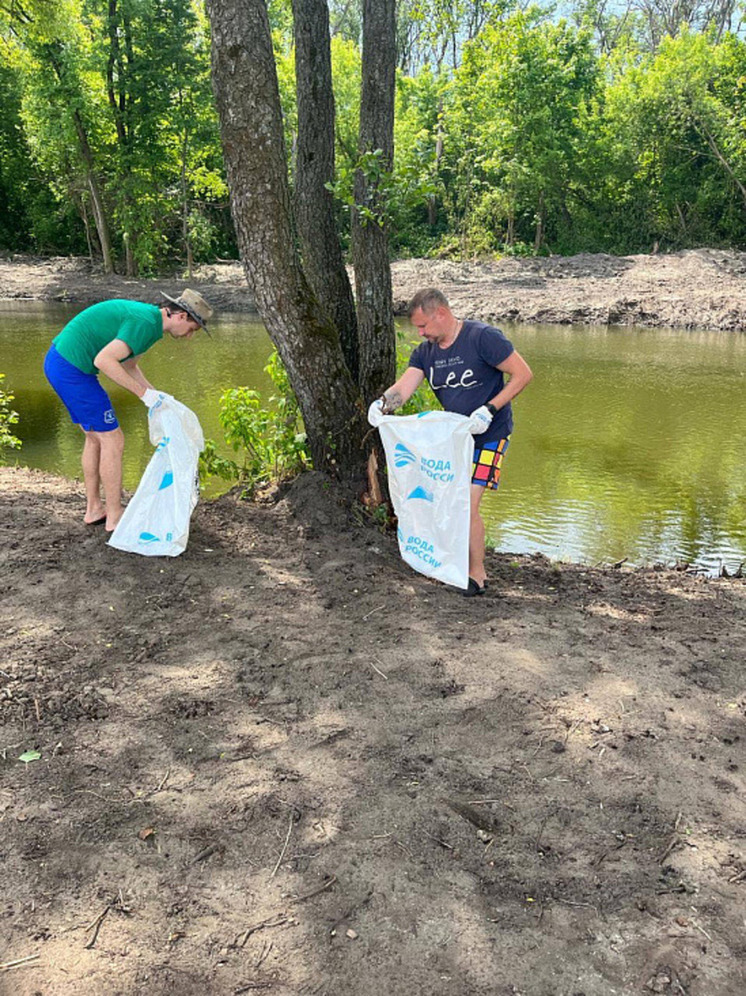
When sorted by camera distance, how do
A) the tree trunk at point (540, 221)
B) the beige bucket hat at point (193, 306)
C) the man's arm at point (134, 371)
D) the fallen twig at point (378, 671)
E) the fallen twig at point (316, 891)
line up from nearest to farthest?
the fallen twig at point (316, 891) < the fallen twig at point (378, 671) < the beige bucket hat at point (193, 306) < the man's arm at point (134, 371) < the tree trunk at point (540, 221)

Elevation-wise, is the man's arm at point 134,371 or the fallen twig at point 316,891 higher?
the man's arm at point 134,371

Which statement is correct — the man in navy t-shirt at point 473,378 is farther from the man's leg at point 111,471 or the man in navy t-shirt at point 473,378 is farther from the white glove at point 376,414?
the man's leg at point 111,471

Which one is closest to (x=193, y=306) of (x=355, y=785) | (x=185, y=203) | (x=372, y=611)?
(x=372, y=611)

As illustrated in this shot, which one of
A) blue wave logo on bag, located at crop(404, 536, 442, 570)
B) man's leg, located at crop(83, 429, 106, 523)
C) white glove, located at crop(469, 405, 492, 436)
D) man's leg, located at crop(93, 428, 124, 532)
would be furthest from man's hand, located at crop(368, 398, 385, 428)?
man's leg, located at crop(83, 429, 106, 523)

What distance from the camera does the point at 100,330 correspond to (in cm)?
417

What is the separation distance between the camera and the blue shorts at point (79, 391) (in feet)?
13.9

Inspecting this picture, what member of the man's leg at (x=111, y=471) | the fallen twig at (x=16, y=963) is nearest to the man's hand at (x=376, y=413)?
the man's leg at (x=111, y=471)

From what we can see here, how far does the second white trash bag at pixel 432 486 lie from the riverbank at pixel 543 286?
16.0 metres

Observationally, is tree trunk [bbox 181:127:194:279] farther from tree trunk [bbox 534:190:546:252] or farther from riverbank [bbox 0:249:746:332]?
tree trunk [bbox 534:190:546:252]

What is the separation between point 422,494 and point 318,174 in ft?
7.35

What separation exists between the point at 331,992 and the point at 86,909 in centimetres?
68

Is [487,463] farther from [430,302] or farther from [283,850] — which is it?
[283,850]

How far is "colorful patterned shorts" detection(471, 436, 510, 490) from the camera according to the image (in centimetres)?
412

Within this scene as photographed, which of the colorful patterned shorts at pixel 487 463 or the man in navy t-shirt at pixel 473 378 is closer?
the man in navy t-shirt at pixel 473 378
